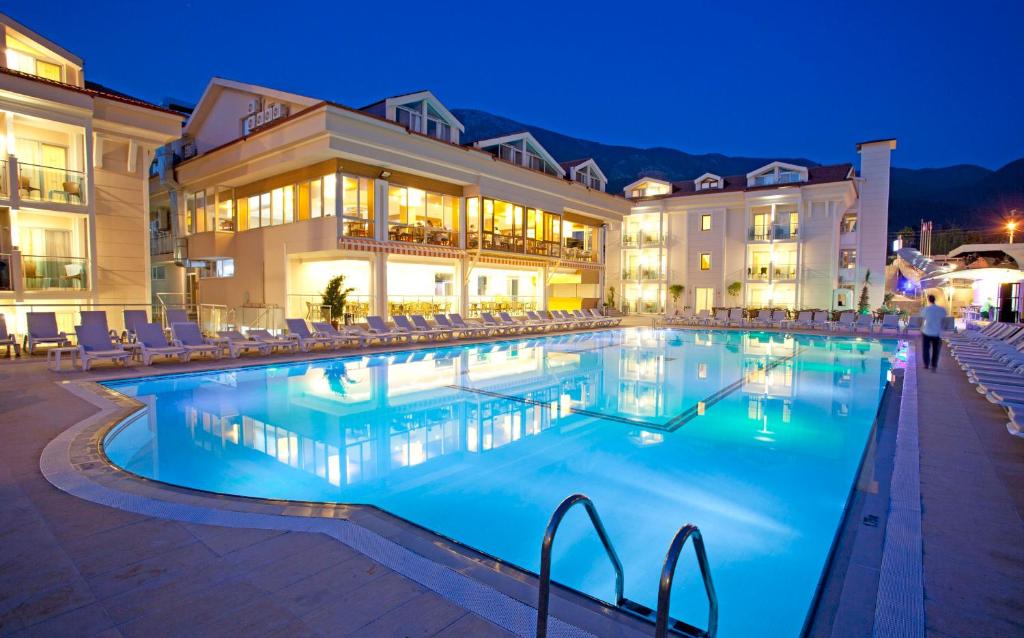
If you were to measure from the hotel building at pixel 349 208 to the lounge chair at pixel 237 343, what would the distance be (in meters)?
3.88

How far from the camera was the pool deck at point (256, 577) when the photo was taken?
2.64 metres

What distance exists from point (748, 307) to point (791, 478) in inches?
1111

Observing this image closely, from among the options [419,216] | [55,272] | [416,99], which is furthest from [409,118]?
[55,272]

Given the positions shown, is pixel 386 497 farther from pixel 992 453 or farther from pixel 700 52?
pixel 700 52

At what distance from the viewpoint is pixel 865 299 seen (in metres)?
30.0

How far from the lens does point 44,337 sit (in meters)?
12.5

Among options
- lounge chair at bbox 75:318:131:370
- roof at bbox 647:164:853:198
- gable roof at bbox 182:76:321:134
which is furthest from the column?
roof at bbox 647:164:853:198

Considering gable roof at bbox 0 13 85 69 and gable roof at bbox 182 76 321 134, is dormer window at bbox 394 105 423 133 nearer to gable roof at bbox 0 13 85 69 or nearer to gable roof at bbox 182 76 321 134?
gable roof at bbox 182 76 321 134

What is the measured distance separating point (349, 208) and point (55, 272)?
8465mm

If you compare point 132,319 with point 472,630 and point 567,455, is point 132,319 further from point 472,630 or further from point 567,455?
point 472,630

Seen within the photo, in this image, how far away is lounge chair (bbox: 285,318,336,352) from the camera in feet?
47.6

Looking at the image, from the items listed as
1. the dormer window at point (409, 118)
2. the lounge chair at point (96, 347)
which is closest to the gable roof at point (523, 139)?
the dormer window at point (409, 118)

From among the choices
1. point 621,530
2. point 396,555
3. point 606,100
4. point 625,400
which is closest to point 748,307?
point 625,400

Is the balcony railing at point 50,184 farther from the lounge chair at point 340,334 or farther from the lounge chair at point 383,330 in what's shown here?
the lounge chair at point 383,330
